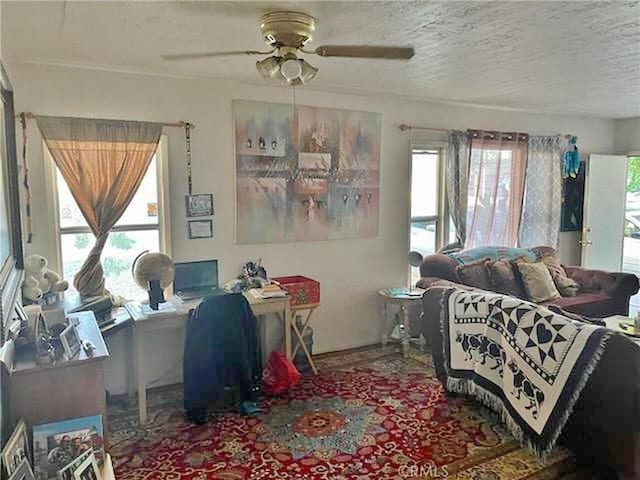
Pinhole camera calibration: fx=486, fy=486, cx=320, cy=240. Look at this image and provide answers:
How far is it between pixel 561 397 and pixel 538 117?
3984 mm

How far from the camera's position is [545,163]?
217 inches

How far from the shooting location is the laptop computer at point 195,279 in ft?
11.7

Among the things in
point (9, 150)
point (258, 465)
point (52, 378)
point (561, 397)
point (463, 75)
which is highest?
point (463, 75)

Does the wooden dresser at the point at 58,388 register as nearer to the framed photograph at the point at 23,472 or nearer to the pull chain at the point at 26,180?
the framed photograph at the point at 23,472

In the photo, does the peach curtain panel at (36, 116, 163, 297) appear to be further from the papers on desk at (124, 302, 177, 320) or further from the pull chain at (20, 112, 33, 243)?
the papers on desk at (124, 302, 177, 320)

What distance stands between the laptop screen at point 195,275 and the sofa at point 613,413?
251cm

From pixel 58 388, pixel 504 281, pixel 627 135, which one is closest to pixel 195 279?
pixel 58 388

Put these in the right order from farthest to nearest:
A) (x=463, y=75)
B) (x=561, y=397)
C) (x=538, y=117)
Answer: (x=538, y=117) → (x=463, y=75) → (x=561, y=397)

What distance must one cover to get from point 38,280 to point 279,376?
1717mm

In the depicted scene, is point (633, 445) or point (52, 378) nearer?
point (52, 378)

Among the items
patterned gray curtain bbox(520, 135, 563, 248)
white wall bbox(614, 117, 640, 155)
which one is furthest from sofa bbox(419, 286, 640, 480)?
white wall bbox(614, 117, 640, 155)

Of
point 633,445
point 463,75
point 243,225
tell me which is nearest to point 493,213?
point 463,75

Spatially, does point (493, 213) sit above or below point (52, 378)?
above

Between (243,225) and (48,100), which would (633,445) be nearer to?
(243,225)
